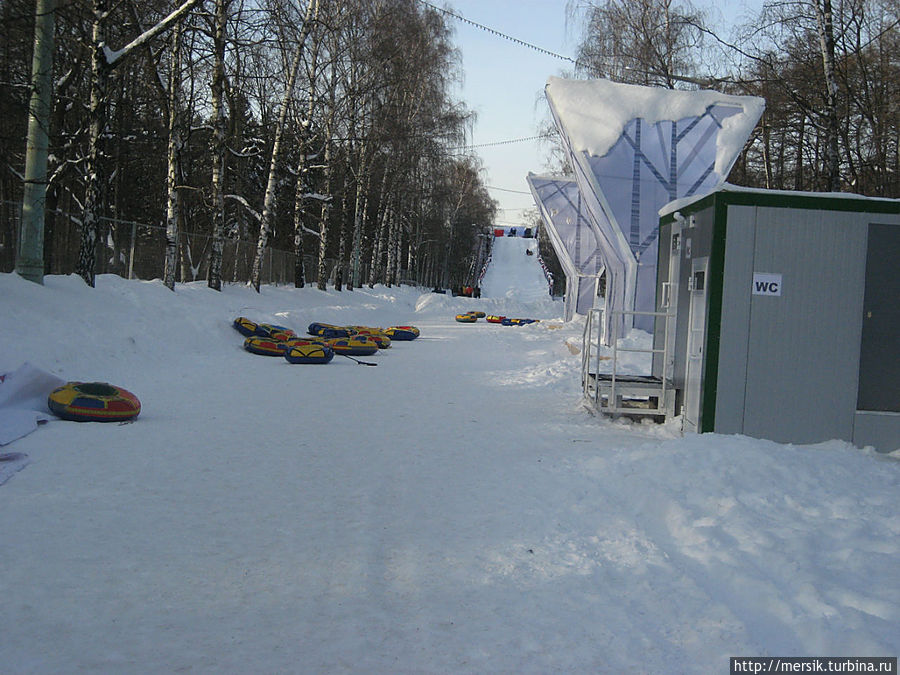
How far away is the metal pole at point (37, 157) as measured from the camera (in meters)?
11.9

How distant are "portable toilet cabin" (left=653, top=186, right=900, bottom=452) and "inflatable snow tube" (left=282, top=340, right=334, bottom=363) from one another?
8715 mm

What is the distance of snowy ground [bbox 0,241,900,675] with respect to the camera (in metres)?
3.40

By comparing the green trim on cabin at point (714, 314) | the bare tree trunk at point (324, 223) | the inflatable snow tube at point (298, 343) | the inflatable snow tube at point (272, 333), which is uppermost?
the bare tree trunk at point (324, 223)

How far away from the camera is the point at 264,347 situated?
16.0 metres

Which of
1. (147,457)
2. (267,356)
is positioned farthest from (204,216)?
(147,457)

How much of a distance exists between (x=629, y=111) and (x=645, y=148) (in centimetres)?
101

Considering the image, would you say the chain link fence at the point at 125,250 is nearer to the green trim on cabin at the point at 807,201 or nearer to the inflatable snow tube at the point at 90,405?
the inflatable snow tube at the point at 90,405

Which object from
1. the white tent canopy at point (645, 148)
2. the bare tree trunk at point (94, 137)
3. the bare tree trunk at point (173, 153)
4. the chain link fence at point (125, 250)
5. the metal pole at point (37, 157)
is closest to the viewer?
the metal pole at point (37, 157)

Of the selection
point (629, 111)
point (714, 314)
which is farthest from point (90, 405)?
point (629, 111)

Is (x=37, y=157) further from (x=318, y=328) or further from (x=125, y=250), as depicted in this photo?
(x=318, y=328)

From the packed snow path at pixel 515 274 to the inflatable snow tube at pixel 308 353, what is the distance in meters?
53.2

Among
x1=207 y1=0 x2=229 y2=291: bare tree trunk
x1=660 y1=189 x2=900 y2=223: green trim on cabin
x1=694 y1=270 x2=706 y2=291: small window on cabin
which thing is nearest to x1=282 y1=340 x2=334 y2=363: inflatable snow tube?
x1=207 y1=0 x2=229 y2=291: bare tree trunk

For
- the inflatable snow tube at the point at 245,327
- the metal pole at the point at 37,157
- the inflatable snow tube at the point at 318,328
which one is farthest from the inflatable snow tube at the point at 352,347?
the metal pole at the point at 37,157

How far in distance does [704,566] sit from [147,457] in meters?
4.78
